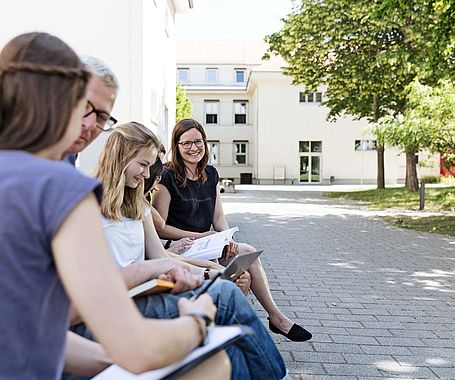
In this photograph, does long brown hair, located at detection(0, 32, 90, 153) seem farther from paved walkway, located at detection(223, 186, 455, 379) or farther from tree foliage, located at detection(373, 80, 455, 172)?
tree foliage, located at detection(373, 80, 455, 172)

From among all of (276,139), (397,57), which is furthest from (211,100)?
(397,57)

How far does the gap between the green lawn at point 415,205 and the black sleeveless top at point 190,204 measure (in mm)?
8547

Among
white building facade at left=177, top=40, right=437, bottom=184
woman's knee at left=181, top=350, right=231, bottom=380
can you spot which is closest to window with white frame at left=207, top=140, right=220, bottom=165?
white building facade at left=177, top=40, right=437, bottom=184

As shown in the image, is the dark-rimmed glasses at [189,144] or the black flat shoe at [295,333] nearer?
the black flat shoe at [295,333]

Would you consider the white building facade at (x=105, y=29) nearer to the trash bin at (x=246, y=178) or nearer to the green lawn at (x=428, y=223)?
the green lawn at (x=428, y=223)

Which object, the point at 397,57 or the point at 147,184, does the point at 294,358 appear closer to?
the point at 147,184

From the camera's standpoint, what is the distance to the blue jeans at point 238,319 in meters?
2.19

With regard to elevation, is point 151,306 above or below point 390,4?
below

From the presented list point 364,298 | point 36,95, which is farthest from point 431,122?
point 36,95

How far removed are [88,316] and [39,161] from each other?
0.35 m

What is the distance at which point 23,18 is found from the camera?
37.3ft

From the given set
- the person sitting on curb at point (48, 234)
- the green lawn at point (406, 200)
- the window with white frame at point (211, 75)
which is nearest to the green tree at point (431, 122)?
the green lawn at point (406, 200)

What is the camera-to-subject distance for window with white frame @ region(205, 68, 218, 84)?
171 feet

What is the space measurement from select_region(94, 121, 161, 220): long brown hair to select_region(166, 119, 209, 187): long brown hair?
1651mm
